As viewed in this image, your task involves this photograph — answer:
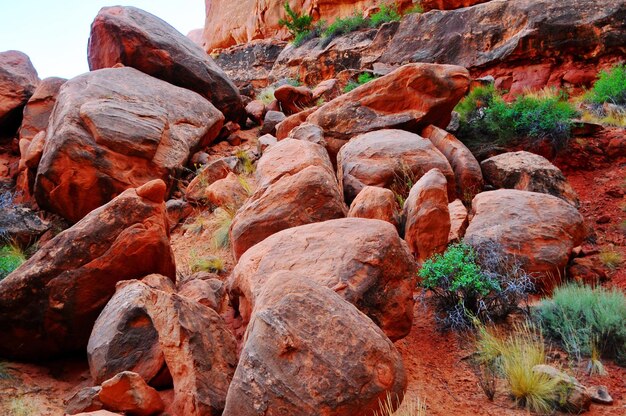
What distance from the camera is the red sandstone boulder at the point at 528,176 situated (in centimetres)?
702

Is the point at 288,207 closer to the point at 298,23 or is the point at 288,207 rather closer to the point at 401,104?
the point at 401,104

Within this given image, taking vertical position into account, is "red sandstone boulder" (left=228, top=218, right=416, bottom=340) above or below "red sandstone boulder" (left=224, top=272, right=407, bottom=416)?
below

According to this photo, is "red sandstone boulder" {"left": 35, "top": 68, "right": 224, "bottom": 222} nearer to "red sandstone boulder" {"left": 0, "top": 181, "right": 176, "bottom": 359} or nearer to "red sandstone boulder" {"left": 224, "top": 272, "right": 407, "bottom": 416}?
"red sandstone boulder" {"left": 0, "top": 181, "right": 176, "bottom": 359}

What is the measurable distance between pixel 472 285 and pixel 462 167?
287cm

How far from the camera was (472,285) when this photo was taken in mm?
4934

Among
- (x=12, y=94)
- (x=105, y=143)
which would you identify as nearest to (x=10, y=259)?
(x=105, y=143)

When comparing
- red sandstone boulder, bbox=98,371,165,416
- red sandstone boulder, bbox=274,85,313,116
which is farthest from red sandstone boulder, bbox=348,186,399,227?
red sandstone boulder, bbox=274,85,313,116

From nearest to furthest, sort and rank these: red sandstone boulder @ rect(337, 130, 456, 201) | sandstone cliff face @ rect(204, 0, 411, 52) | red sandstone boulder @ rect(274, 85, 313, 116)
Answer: red sandstone boulder @ rect(337, 130, 456, 201) → red sandstone boulder @ rect(274, 85, 313, 116) → sandstone cliff face @ rect(204, 0, 411, 52)

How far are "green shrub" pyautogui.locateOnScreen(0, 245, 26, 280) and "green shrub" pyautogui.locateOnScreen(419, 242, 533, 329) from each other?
201 inches

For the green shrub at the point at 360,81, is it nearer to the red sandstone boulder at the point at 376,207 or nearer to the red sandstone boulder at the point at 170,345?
the red sandstone boulder at the point at 376,207

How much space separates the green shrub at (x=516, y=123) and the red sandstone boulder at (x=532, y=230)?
283 centimetres

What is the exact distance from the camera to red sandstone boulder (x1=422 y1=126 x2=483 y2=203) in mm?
7310

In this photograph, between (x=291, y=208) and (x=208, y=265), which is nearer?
(x=291, y=208)

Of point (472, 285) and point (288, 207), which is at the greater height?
point (288, 207)
